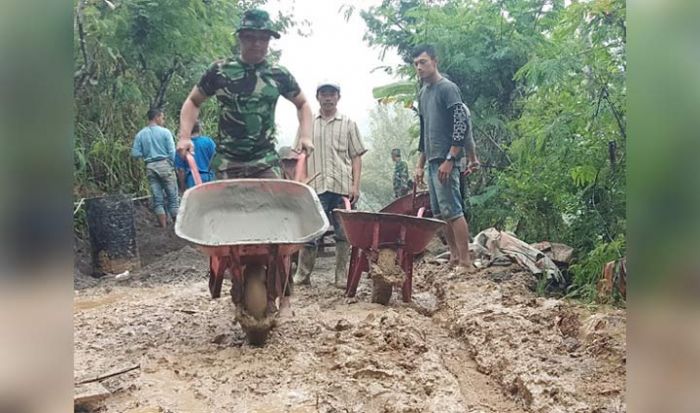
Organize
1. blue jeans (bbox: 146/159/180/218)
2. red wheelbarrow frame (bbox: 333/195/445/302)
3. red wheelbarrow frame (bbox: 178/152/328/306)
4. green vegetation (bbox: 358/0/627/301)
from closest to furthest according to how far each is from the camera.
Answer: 1. red wheelbarrow frame (bbox: 178/152/328/306)
2. red wheelbarrow frame (bbox: 333/195/445/302)
3. green vegetation (bbox: 358/0/627/301)
4. blue jeans (bbox: 146/159/180/218)

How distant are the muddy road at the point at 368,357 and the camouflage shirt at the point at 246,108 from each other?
74cm

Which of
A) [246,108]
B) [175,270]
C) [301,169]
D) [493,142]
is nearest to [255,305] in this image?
[301,169]

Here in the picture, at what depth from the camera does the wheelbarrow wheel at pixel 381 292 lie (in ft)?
9.53

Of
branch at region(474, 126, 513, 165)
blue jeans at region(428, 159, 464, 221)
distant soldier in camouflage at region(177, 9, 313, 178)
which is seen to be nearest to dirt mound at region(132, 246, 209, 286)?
distant soldier in camouflage at region(177, 9, 313, 178)

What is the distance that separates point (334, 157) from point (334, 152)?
0.14ft

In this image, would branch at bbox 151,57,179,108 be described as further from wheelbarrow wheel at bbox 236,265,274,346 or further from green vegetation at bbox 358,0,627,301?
wheelbarrow wheel at bbox 236,265,274,346

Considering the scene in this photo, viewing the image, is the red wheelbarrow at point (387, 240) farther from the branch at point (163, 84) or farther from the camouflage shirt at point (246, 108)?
the branch at point (163, 84)

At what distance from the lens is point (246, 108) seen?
9.12 feet

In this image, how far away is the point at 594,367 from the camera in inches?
74.5

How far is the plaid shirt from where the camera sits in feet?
12.3

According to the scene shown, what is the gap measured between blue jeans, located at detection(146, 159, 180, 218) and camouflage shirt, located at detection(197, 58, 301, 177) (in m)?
2.07

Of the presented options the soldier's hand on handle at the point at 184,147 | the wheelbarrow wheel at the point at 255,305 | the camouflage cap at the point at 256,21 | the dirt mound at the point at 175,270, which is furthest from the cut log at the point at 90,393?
the dirt mound at the point at 175,270
